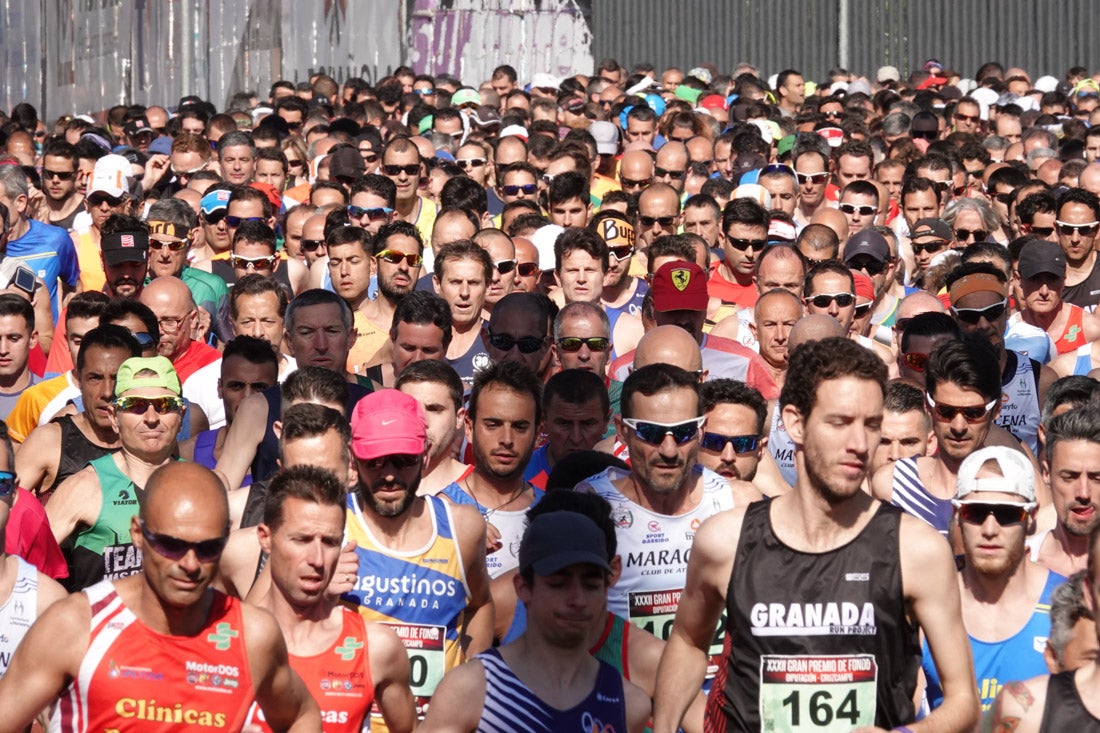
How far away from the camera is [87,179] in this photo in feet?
45.3

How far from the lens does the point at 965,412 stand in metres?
7.18

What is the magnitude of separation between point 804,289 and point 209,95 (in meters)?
18.5

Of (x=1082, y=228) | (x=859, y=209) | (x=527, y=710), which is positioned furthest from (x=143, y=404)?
(x=859, y=209)

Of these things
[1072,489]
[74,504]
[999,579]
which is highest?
[1072,489]

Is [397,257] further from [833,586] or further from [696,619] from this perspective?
[833,586]

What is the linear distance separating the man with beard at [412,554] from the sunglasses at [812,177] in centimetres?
775

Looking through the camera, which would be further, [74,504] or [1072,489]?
[74,504]

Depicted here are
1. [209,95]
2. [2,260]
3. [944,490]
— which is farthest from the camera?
[209,95]

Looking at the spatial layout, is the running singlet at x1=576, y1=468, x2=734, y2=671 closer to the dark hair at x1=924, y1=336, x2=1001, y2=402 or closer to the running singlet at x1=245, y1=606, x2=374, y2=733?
the dark hair at x1=924, y1=336, x2=1001, y2=402

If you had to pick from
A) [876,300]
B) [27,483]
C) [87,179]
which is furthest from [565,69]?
[27,483]

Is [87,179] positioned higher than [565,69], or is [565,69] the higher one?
[565,69]

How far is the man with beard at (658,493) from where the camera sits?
6602 millimetres

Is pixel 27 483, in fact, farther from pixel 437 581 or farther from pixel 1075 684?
pixel 1075 684

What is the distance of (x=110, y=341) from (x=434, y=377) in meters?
1.47
